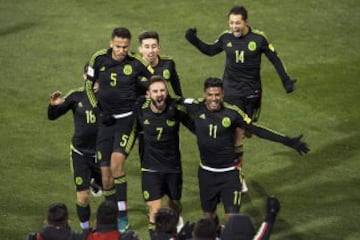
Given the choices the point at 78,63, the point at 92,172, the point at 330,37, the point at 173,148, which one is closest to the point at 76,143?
the point at 92,172

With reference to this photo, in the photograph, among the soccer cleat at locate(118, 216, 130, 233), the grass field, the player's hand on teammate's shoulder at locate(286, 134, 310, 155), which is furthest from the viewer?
the grass field

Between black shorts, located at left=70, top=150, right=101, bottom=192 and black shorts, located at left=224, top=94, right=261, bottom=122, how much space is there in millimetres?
2498

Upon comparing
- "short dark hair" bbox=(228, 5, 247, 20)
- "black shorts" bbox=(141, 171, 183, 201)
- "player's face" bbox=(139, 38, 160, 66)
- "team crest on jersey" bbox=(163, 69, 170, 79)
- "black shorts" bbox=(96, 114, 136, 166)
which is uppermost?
"short dark hair" bbox=(228, 5, 247, 20)

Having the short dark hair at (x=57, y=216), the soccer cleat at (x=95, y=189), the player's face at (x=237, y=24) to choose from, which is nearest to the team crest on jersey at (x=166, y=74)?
the player's face at (x=237, y=24)

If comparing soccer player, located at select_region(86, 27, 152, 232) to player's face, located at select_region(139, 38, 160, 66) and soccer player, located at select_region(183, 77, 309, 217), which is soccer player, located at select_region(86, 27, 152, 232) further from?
soccer player, located at select_region(183, 77, 309, 217)

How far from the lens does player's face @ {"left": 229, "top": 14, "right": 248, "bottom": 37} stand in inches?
663

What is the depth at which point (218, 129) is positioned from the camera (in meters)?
14.6

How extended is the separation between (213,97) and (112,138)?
2.11m

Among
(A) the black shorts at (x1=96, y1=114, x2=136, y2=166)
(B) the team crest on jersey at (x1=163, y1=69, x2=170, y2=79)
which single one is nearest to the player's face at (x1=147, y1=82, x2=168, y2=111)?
(A) the black shorts at (x1=96, y1=114, x2=136, y2=166)

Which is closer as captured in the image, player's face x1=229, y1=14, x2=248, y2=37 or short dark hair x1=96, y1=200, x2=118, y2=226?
short dark hair x1=96, y1=200, x2=118, y2=226

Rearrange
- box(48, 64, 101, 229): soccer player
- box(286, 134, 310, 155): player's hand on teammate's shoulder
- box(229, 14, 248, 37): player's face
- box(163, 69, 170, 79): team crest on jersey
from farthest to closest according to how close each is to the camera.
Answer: box(229, 14, 248, 37): player's face, box(163, 69, 170, 79): team crest on jersey, box(48, 64, 101, 229): soccer player, box(286, 134, 310, 155): player's hand on teammate's shoulder

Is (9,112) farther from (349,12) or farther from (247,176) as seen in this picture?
(349,12)

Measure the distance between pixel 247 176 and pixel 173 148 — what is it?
10.1 feet

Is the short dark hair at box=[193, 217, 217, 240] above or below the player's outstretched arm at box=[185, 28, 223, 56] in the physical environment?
below
